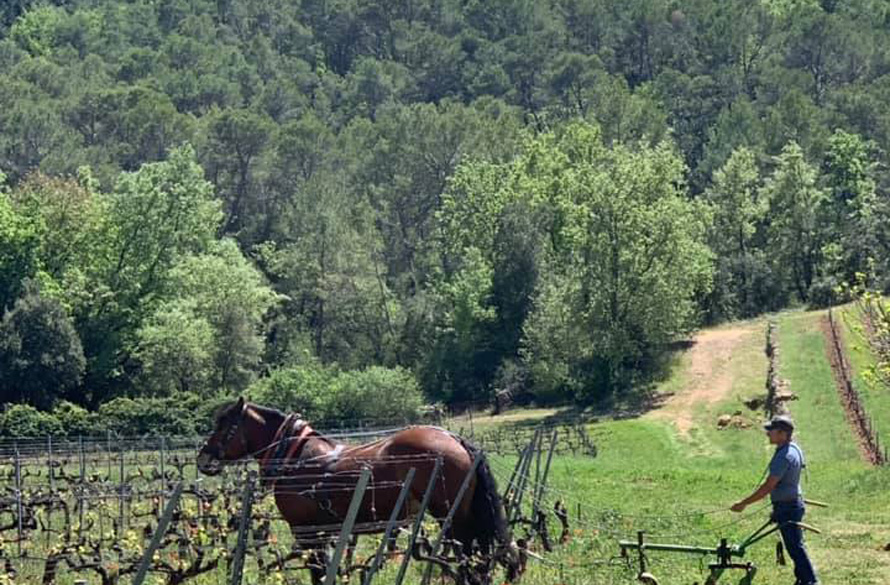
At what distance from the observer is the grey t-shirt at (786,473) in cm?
1583

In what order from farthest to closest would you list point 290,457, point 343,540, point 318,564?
point 290,457 < point 318,564 < point 343,540

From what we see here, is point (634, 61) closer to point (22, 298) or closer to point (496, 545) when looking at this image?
point (22, 298)

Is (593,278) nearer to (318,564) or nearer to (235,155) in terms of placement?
(235,155)

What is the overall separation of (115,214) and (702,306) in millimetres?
29057

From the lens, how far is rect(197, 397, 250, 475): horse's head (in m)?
20.3

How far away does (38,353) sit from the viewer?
2672 inches

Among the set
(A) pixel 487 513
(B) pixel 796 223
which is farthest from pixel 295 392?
(A) pixel 487 513

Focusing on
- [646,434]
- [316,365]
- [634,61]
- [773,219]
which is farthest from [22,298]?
[634,61]

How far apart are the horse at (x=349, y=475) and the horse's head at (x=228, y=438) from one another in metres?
0.01

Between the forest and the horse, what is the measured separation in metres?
24.6

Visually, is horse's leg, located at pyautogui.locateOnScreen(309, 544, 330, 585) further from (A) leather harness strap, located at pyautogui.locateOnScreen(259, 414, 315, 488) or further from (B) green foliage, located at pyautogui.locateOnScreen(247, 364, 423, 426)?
(B) green foliage, located at pyautogui.locateOnScreen(247, 364, 423, 426)

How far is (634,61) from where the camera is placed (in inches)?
5276

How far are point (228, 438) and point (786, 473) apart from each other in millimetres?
7536

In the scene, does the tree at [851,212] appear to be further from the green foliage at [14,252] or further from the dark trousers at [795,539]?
the dark trousers at [795,539]
